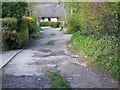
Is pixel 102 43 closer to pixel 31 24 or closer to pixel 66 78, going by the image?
pixel 66 78

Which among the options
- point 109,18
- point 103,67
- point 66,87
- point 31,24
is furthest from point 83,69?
point 31,24

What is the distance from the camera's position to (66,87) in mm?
6742

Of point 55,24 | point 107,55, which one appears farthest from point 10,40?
point 55,24

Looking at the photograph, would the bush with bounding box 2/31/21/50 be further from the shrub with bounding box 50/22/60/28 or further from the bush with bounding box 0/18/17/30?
the shrub with bounding box 50/22/60/28

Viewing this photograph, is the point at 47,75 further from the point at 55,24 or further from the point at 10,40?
the point at 55,24

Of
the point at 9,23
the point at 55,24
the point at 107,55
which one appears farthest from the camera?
the point at 55,24

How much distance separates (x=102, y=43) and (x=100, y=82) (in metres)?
3.65

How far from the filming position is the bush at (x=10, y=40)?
16266mm

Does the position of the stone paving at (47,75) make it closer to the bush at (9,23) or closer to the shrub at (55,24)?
the bush at (9,23)

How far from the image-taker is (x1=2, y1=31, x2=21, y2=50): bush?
16.3 m

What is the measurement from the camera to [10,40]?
16453 millimetres

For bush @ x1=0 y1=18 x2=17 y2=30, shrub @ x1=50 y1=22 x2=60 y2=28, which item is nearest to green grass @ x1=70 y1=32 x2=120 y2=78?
bush @ x1=0 y1=18 x2=17 y2=30

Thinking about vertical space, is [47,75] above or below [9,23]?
below

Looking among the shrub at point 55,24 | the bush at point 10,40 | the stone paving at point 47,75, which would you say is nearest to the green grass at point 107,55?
the stone paving at point 47,75
